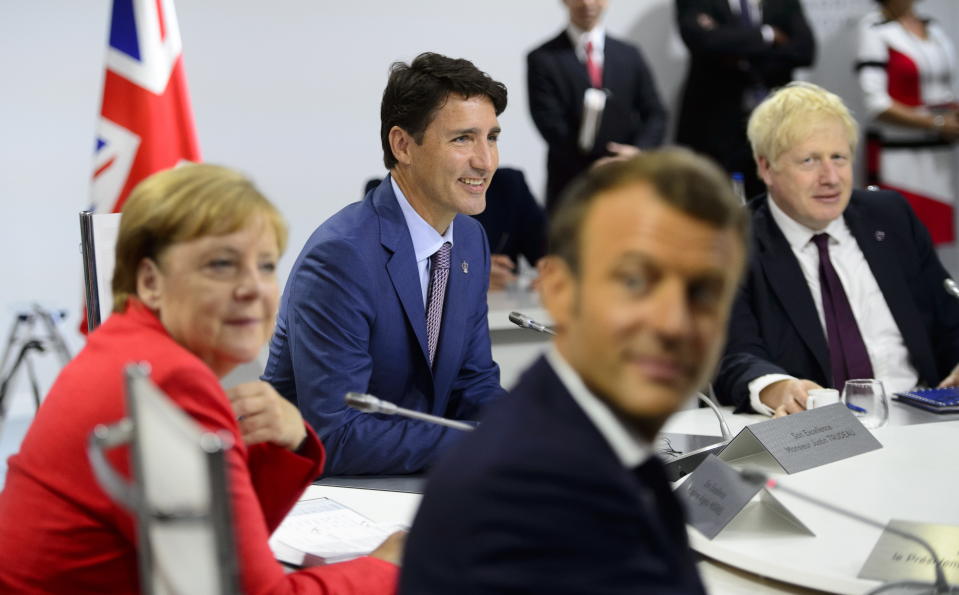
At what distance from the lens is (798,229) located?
9.37 feet

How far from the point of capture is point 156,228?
50.7 inches

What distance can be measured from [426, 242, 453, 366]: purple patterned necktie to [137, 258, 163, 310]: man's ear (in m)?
1.02

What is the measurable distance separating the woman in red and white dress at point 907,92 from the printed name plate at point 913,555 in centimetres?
517

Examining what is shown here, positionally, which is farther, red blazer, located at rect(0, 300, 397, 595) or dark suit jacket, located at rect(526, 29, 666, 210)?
dark suit jacket, located at rect(526, 29, 666, 210)

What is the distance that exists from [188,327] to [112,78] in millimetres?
2441

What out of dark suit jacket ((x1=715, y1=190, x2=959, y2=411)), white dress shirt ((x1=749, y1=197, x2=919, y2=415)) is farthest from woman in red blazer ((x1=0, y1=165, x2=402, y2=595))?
white dress shirt ((x1=749, y1=197, x2=919, y2=415))

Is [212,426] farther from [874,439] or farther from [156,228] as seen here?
[874,439]

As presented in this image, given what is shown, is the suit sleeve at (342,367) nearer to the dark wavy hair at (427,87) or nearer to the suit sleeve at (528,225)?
the dark wavy hair at (427,87)

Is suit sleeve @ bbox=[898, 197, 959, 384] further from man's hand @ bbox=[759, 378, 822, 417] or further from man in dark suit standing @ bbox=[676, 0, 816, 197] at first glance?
man in dark suit standing @ bbox=[676, 0, 816, 197]

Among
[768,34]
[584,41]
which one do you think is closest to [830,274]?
[584,41]

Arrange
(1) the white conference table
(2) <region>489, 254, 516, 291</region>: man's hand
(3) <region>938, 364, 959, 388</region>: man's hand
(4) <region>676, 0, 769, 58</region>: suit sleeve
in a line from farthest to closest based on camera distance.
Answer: (4) <region>676, 0, 769, 58</region>: suit sleeve, (2) <region>489, 254, 516, 291</region>: man's hand, (3) <region>938, 364, 959, 388</region>: man's hand, (1) the white conference table

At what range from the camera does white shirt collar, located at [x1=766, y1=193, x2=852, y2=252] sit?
2848mm

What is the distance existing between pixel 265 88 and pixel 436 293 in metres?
3.78

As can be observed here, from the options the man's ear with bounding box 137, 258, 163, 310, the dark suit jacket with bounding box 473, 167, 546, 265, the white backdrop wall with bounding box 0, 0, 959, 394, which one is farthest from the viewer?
the white backdrop wall with bounding box 0, 0, 959, 394
